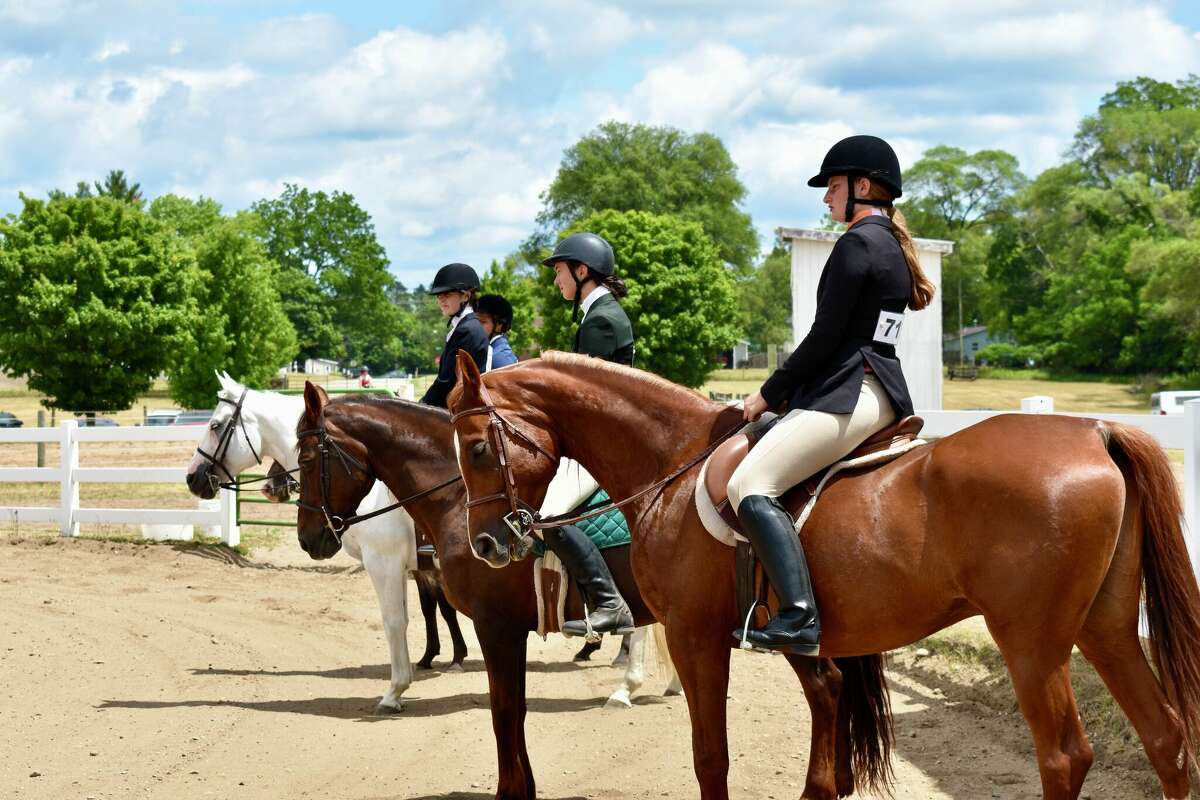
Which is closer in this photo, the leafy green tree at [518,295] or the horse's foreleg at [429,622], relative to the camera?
the horse's foreleg at [429,622]

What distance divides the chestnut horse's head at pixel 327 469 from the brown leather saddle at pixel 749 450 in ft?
10.5

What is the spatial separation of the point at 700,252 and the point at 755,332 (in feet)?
118

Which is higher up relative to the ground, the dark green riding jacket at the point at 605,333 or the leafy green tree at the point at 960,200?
the leafy green tree at the point at 960,200

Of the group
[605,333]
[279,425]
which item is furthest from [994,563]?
[279,425]

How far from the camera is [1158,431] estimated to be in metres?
6.00

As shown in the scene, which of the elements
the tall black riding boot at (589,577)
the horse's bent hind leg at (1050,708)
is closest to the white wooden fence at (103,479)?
the tall black riding boot at (589,577)

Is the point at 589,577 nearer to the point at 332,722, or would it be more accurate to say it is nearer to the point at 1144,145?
the point at 332,722

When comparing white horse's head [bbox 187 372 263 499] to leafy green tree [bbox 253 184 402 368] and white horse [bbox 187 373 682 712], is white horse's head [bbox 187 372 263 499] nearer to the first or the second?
white horse [bbox 187 373 682 712]

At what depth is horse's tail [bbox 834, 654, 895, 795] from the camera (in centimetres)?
523

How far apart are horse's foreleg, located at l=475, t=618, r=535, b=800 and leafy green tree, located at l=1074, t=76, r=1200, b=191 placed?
211 feet

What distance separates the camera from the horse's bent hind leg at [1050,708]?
12.3ft

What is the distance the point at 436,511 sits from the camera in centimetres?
666

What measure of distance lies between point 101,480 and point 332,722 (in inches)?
340

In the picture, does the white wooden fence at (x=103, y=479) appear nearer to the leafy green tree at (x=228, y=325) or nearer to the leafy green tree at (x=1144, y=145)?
the leafy green tree at (x=228, y=325)
